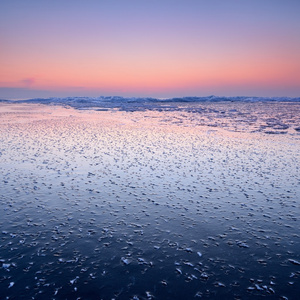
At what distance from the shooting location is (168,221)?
32.9 feet

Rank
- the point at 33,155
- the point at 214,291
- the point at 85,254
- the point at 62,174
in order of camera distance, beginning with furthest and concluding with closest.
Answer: the point at 33,155 → the point at 62,174 → the point at 85,254 → the point at 214,291

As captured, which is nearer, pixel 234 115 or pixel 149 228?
pixel 149 228

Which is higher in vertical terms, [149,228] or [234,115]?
[234,115]

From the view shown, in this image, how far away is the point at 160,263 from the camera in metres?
7.70

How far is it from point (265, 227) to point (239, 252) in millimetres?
2084

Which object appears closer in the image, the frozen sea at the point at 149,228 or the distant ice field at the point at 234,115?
the frozen sea at the point at 149,228

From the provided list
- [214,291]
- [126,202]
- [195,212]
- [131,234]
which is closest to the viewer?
[214,291]

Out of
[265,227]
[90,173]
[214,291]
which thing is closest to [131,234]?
[214,291]

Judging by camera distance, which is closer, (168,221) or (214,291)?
(214,291)

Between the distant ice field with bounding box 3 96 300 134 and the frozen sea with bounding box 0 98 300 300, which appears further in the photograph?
the distant ice field with bounding box 3 96 300 134

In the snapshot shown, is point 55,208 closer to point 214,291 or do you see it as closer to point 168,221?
A: point 168,221

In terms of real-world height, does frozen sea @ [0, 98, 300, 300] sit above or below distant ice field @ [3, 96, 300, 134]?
below

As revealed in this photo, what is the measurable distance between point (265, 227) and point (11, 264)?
864 cm

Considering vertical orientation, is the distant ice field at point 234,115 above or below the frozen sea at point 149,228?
above
